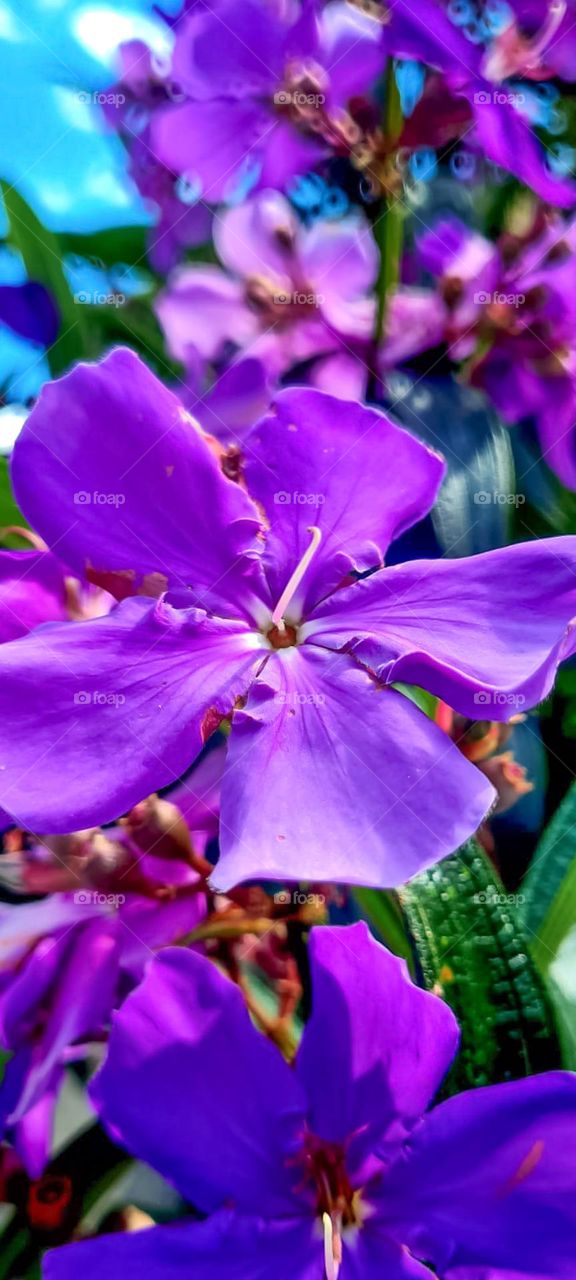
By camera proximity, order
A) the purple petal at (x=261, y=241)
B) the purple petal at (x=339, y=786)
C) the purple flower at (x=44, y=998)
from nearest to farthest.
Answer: the purple petal at (x=339, y=786)
the purple flower at (x=44, y=998)
the purple petal at (x=261, y=241)

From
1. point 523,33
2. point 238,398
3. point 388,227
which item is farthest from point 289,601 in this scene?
point 523,33

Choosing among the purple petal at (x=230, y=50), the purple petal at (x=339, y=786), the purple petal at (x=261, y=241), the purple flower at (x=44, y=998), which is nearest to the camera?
the purple petal at (x=339, y=786)

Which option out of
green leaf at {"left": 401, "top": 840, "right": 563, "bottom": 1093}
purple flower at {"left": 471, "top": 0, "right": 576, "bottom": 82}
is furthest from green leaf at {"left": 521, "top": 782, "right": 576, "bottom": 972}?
purple flower at {"left": 471, "top": 0, "right": 576, "bottom": 82}

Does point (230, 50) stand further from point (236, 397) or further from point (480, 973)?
point (480, 973)

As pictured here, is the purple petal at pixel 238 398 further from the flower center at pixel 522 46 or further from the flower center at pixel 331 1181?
the flower center at pixel 331 1181

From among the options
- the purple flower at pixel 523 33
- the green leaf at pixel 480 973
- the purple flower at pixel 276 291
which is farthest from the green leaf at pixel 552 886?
the purple flower at pixel 523 33

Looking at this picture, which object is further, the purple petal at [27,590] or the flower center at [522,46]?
the flower center at [522,46]
